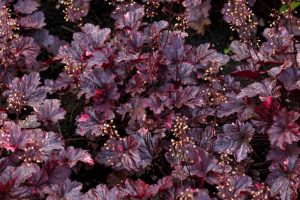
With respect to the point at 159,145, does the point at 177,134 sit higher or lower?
higher

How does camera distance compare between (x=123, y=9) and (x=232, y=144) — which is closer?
(x=232, y=144)

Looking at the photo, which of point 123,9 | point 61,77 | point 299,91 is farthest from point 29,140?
point 299,91

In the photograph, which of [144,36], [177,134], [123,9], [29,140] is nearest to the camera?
[177,134]

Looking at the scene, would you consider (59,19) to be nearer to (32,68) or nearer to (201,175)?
(32,68)

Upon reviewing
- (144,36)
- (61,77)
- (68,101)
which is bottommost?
(68,101)

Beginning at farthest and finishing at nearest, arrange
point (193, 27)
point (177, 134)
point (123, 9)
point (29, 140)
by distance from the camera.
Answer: point (193, 27) → point (123, 9) → point (29, 140) → point (177, 134)

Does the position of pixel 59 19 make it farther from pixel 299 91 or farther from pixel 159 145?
pixel 299 91
